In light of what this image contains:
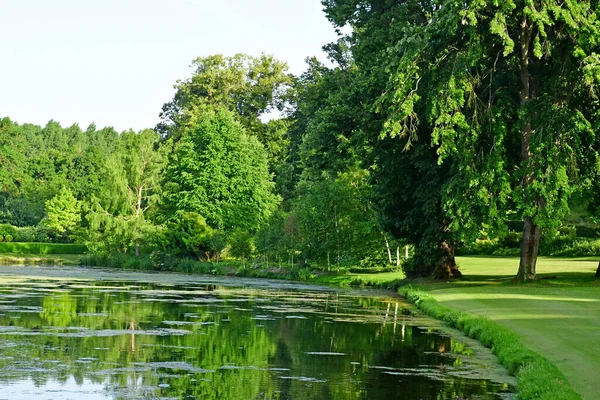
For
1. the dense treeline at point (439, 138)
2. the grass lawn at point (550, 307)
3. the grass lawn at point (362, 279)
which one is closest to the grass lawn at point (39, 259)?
the dense treeline at point (439, 138)

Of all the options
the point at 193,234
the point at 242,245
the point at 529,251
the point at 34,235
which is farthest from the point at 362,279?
the point at 34,235

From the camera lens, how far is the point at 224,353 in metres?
18.3

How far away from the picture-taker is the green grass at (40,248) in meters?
85.6

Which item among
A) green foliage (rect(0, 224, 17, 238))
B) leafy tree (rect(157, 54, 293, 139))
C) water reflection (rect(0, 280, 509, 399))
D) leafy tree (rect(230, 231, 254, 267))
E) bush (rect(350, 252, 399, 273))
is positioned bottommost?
water reflection (rect(0, 280, 509, 399))

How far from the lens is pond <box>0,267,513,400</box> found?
14094mm

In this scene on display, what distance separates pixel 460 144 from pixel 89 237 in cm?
4915

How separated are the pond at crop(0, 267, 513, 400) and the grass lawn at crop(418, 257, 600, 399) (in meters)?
1.25

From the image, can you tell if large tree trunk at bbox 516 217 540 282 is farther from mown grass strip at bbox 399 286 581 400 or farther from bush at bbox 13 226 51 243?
bush at bbox 13 226 51 243

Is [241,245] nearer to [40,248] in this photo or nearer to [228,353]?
[40,248]

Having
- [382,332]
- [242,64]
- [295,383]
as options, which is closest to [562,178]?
[382,332]

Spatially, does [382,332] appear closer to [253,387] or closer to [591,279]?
[253,387]

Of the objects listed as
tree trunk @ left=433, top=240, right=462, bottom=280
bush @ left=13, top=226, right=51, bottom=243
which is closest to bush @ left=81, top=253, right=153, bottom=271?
bush @ left=13, top=226, right=51, bottom=243

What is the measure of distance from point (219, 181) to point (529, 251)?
44.5 m

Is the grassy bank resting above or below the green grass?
below
